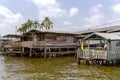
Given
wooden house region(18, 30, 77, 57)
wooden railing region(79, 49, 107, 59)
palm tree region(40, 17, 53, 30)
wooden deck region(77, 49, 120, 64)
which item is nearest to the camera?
wooden deck region(77, 49, 120, 64)

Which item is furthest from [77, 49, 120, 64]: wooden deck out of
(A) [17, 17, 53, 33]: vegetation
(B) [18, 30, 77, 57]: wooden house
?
(A) [17, 17, 53, 33]: vegetation

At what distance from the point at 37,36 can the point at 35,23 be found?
32.0 metres

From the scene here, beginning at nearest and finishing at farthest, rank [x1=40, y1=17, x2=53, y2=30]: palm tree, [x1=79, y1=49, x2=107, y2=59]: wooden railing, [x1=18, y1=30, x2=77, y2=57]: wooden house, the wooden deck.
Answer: the wooden deck → [x1=79, y1=49, x2=107, y2=59]: wooden railing → [x1=18, y1=30, x2=77, y2=57]: wooden house → [x1=40, y1=17, x2=53, y2=30]: palm tree

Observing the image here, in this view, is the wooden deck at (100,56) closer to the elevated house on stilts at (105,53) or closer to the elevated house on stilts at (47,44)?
the elevated house on stilts at (105,53)

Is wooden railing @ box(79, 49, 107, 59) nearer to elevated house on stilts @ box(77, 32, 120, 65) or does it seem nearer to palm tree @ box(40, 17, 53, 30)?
elevated house on stilts @ box(77, 32, 120, 65)

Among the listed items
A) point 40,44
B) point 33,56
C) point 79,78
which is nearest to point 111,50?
point 79,78

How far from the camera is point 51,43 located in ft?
126

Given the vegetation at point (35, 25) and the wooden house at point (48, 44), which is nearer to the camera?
the wooden house at point (48, 44)

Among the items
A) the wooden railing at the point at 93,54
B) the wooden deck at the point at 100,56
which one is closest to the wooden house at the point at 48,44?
the wooden railing at the point at 93,54

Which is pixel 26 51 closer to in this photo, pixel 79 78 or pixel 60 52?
pixel 60 52

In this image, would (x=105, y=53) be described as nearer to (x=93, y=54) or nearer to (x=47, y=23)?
(x=93, y=54)

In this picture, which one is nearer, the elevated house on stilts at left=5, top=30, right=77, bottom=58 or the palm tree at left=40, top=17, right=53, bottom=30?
the elevated house on stilts at left=5, top=30, right=77, bottom=58

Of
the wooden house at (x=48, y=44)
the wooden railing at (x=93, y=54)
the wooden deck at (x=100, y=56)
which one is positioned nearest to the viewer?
the wooden deck at (x=100, y=56)

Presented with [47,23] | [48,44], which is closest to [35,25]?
[47,23]
